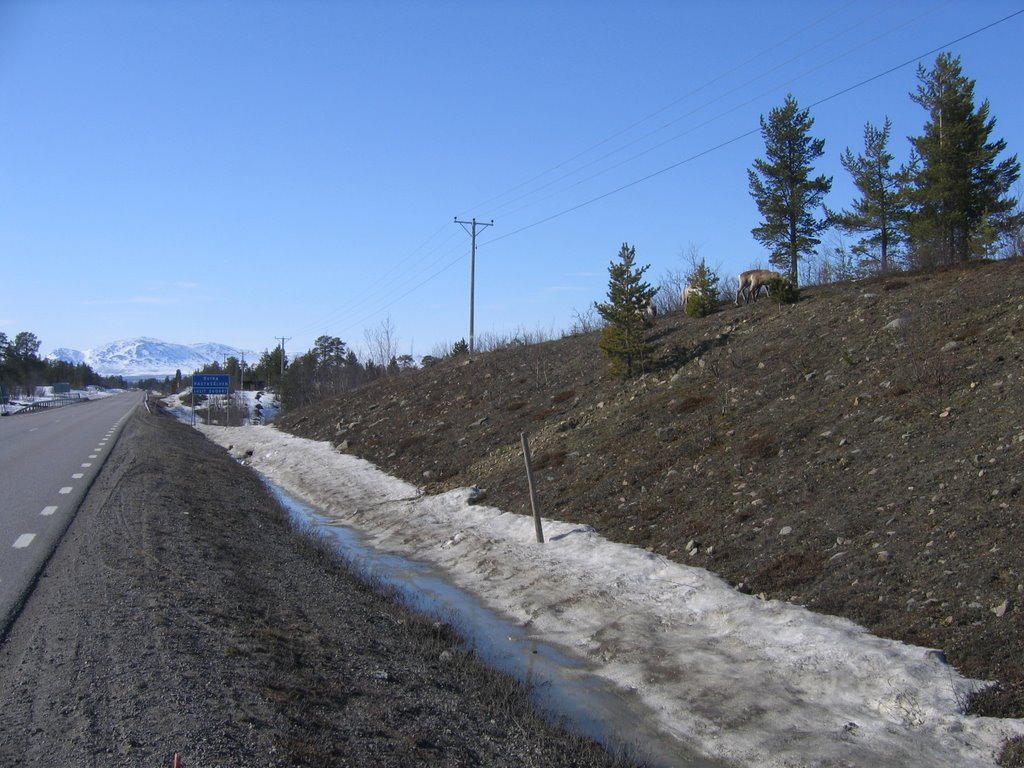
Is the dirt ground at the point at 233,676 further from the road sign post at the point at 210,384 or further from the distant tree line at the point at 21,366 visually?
the distant tree line at the point at 21,366

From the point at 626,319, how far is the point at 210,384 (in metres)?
43.4

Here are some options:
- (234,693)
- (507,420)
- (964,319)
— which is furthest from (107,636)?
(507,420)

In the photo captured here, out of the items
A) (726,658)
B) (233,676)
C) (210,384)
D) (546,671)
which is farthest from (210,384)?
A: (233,676)

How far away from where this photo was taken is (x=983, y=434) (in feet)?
34.4

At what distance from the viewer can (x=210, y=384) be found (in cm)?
5719

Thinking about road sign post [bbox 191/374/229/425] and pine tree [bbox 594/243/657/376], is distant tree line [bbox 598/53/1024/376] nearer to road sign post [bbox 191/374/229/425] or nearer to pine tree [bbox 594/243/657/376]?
pine tree [bbox 594/243/657/376]

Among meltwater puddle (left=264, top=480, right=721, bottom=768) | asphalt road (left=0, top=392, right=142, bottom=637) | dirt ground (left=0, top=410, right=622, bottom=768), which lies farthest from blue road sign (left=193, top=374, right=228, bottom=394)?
dirt ground (left=0, top=410, right=622, bottom=768)

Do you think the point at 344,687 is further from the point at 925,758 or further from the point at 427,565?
the point at 427,565

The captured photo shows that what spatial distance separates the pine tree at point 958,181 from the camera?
96.1 feet

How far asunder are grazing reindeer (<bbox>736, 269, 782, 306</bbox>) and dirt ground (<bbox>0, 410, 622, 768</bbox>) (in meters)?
19.8

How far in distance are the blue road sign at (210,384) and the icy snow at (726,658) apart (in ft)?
152

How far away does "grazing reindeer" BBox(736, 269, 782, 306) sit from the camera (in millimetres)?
26538

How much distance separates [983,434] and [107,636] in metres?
10.2

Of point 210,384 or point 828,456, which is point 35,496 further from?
point 210,384
